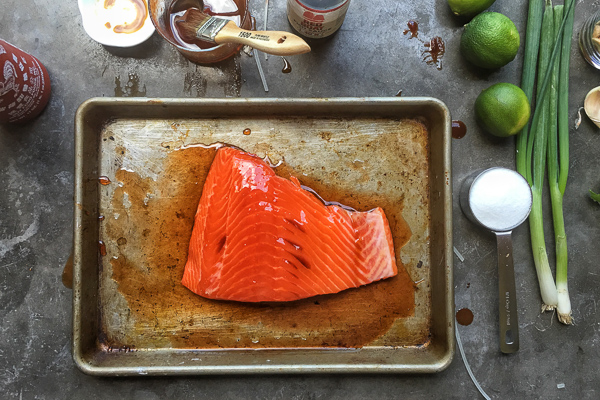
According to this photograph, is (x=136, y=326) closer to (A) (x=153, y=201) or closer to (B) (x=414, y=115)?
(A) (x=153, y=201)

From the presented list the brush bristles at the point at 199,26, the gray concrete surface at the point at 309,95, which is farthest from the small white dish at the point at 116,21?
the brush bristles at the point at 199,26

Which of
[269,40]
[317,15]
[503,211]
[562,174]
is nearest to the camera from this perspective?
[269,40]

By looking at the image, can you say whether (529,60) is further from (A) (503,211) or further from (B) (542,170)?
(A) (503,211)

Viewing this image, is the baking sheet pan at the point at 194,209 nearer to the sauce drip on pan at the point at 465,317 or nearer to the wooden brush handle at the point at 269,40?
the sauce drip on pan at the point at 465,317

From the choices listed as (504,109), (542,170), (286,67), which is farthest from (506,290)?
(286,67)

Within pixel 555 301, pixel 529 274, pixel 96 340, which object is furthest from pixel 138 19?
pixel 555 301

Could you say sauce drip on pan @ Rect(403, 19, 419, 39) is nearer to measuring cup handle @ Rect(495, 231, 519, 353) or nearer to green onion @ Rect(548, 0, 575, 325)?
green onion @ Rect(548, 0, 575, 325)
